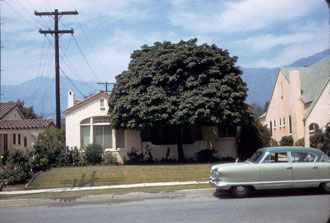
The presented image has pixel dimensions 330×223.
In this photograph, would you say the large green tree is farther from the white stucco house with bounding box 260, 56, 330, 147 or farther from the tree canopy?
the tree canopy

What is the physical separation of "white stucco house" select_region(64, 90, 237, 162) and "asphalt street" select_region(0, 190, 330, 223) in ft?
35.2

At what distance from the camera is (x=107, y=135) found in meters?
23.6

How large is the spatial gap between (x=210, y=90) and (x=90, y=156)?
8504mm

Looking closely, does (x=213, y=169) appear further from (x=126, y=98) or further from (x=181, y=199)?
(x=126, y=98)

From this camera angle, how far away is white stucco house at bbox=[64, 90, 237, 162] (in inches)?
923

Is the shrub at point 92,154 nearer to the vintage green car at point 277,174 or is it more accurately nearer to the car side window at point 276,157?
the vintage green car at point 277,174

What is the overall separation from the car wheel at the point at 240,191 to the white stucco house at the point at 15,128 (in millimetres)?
12363

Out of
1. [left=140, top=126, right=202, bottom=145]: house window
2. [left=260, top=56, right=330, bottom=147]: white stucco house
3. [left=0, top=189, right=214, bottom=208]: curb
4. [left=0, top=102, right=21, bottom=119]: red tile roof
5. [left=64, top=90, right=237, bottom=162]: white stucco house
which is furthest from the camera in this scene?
[left=0, top=102, right=21, bottom=119]: red tile roof

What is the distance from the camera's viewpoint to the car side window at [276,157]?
38.4 feet

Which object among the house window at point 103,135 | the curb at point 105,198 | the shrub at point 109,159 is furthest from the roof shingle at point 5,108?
the curb at point 105,198

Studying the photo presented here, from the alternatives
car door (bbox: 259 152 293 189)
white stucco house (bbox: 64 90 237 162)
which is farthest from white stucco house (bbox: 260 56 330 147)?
car door (bbox: 259 152 293 189)

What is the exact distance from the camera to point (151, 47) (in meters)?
23.3

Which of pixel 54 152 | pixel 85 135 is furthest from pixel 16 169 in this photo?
pixel 85 135

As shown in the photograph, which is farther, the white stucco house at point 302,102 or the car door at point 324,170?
the white stucco house at point 302,102
